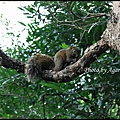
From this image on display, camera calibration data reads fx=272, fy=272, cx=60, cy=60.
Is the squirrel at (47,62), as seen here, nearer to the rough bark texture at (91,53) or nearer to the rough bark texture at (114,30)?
the rough bark texture at (91,53)

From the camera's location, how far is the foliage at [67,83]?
2074mm

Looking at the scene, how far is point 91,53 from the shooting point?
5.72 ft

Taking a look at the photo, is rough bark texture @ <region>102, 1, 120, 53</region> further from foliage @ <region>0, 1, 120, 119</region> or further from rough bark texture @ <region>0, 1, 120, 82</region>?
foliage @ <region>0, 1, 120, 119</region>

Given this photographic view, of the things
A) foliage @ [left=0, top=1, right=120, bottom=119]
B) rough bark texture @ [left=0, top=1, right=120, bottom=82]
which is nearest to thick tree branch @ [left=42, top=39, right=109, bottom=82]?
rough bark texture @ [left=0, top=1, right=120, bottom=82]

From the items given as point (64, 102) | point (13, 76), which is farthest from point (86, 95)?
point (13, 76)

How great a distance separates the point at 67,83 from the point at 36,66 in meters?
0.48

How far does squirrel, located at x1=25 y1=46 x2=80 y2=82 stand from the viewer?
2070 millimetres

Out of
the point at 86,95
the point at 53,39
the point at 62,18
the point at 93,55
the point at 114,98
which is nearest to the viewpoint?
the point at 93,55

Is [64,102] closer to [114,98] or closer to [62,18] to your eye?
[114,98]

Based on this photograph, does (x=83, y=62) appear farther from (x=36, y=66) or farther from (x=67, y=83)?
(x=67, y=83)

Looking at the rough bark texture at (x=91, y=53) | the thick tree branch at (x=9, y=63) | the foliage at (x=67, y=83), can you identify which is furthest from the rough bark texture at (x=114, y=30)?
the thick tree branch at (x=9, y=63)

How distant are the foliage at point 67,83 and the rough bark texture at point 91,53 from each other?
17 cm

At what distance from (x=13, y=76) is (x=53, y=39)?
1.74 ft

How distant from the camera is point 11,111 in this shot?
95.7 inches
